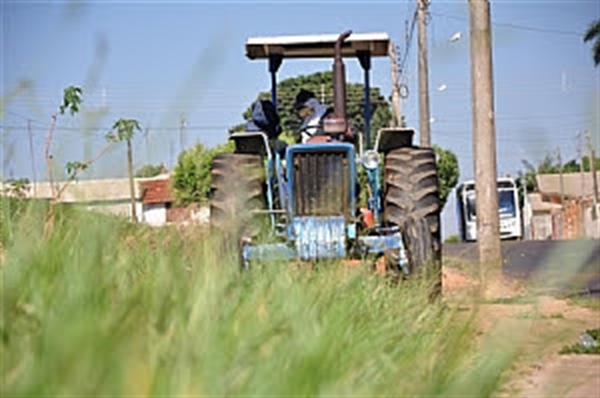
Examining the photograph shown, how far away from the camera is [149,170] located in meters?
3.66

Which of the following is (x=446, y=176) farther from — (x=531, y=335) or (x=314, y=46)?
(x=531, y=335)

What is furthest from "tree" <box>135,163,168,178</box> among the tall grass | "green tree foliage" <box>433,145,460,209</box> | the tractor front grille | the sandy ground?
the tractor front grille

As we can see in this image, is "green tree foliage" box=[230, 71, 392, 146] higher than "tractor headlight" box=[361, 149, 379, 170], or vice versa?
"green tree foliage" box=[230, 71, 392, 146]

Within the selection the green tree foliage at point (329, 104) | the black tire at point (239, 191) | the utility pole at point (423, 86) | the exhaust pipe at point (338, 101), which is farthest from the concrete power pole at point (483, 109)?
the utility pole at point (423, 86)

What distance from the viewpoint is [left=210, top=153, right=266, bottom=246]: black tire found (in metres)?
7.59

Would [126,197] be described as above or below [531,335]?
above

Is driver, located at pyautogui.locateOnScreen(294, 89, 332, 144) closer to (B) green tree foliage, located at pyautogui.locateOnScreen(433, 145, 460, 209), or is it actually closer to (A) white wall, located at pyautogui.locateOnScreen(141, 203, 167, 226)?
(B) green tree foliage, located at pyautogui.locateOnScreen(433, 145, 460, 209)

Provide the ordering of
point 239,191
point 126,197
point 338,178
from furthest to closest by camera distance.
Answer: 1. point 338,178
2. point 239,191
3. point 126,197

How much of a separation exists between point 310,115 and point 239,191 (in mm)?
2310

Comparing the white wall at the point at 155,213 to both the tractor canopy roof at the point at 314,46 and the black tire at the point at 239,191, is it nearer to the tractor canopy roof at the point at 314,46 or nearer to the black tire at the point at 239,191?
the black tire at the point at 239,191

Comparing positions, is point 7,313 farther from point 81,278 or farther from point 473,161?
point 473,161

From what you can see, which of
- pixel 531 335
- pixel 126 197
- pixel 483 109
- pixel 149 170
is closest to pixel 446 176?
pixel 483 109

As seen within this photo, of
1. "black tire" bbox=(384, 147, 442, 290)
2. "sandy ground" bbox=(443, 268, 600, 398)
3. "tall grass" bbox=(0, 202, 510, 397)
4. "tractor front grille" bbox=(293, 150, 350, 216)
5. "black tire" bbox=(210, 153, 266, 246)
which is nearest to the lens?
"tall grass" bbox=(0, 202, 510, 397)

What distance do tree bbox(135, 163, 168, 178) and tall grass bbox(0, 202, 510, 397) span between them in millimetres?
319
